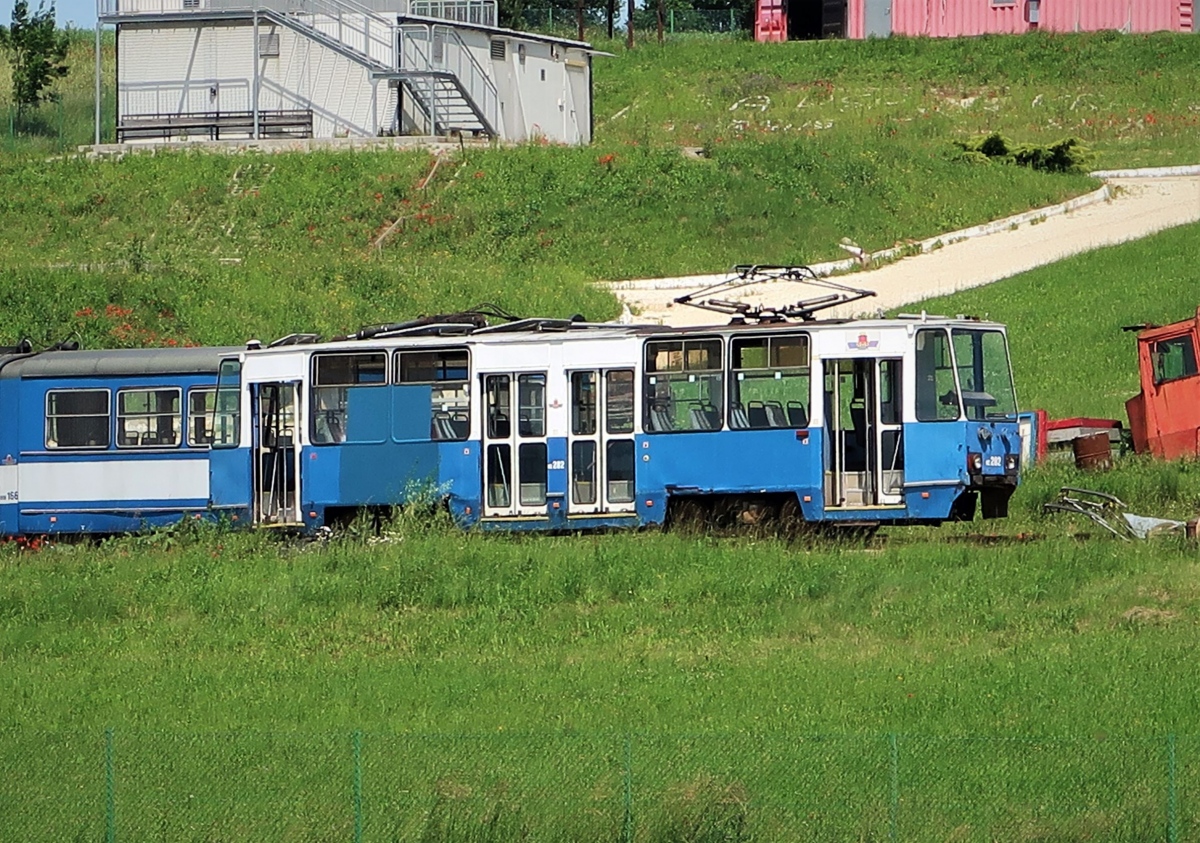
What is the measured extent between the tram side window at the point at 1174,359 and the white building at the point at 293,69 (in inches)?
1246

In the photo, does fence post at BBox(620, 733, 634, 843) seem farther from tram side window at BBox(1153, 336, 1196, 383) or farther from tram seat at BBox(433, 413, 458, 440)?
tram side window at BBox(1153, 336, 1196, 383)

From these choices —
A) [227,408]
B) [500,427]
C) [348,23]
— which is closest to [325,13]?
[348,23]

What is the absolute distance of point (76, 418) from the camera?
2967 centimetres

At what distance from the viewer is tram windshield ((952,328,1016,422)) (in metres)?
25.4

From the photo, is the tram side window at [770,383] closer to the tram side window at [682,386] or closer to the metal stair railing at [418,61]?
the tram side window at [682,386]

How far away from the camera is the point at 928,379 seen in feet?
83.0

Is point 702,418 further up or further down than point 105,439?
further up

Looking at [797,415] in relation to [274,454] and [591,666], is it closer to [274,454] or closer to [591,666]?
[591,666]

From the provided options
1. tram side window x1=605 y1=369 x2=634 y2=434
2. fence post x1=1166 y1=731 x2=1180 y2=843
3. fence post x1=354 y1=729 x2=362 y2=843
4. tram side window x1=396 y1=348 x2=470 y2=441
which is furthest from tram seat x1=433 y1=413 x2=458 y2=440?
fence post x1=1166 y1=731 x2=1180 y2=843

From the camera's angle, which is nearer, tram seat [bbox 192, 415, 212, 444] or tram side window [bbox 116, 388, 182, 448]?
tram seat [bbox 192, 415, 212, 444]

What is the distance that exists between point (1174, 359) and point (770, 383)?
8.97 meters

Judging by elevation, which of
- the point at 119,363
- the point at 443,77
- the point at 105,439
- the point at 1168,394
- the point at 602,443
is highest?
the point at 443,77

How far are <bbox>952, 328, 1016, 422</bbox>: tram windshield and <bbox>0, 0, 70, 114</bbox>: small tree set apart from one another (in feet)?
188

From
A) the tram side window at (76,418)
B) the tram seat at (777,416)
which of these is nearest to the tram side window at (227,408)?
the tram side window at (76,418)
